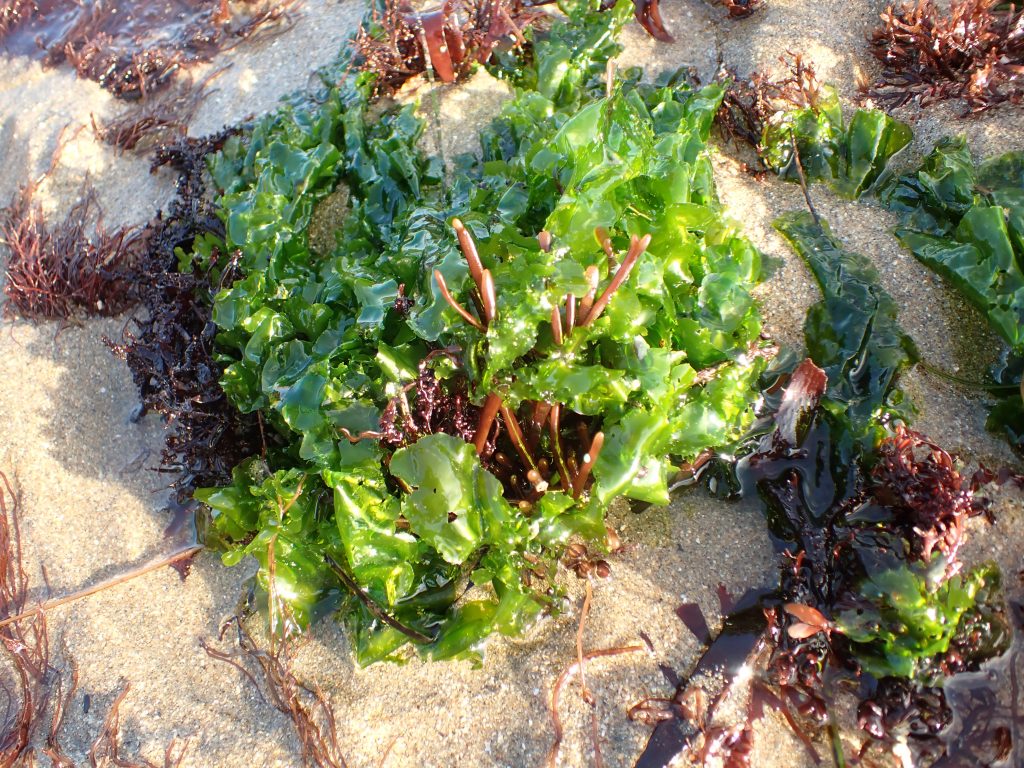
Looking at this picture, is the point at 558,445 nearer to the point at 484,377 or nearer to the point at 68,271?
the point at 484,377

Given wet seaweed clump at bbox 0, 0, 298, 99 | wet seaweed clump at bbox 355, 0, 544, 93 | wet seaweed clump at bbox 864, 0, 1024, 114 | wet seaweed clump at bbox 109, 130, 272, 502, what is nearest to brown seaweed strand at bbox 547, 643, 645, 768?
wet seaweed clump at bbox 109, 130, 272, 502

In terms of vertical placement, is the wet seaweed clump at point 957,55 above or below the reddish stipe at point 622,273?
below

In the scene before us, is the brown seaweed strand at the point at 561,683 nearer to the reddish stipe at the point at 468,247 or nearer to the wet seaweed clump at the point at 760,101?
the reddish stipe at the point at 468,247

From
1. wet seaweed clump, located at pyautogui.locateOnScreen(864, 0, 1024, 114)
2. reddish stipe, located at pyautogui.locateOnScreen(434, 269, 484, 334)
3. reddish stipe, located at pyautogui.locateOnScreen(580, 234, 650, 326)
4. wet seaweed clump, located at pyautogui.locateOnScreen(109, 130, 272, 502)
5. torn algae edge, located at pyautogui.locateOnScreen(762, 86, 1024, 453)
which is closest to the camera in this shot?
reddish stipe, located at pyautogui.locateOnScreen(580, 234, 650, 326)

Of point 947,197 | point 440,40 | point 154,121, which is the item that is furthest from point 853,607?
point 154,121

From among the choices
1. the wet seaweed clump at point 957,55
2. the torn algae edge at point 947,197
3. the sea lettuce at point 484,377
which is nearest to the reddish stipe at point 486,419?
the sea lettuce at point 484,377

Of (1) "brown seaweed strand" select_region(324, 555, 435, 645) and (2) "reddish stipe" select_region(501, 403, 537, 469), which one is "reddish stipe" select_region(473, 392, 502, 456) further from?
(1) "brown seaweed strand" select_region(324, 555, 435, 645)
